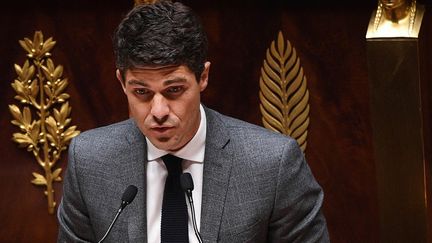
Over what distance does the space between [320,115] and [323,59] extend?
5.3 inches

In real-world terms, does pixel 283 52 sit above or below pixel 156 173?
above

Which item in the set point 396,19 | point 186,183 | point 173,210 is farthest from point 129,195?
point 396,19

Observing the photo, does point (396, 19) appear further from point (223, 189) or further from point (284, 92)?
point (223, 189)

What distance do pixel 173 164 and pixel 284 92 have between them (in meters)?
0.58

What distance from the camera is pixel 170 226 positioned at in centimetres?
188

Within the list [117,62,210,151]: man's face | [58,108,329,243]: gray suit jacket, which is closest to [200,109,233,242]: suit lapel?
[58,108,329,243]: gray suit jacket

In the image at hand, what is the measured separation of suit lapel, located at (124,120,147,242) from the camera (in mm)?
1889

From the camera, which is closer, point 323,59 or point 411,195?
point 411,195

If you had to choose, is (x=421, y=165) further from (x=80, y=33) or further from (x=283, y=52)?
(x=80, y=33)

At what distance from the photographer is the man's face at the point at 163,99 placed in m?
1.79

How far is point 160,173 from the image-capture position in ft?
6.37

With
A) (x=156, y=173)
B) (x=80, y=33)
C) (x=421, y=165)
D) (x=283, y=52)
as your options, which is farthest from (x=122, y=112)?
(x=421, y=165)

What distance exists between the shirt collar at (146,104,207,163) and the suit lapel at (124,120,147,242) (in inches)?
0.6

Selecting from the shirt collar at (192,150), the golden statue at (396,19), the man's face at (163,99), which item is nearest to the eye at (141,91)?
the man's face at (163,99)
